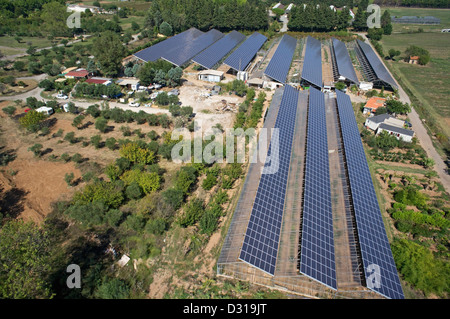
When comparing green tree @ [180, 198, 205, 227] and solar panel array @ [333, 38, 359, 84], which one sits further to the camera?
solar panel array @ [333, 38, 359, 84]

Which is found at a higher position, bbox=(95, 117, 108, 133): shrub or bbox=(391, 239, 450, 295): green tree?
bbox=(391, 239, 450, 295): green tree

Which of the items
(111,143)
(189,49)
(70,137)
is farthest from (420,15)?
(70,137)

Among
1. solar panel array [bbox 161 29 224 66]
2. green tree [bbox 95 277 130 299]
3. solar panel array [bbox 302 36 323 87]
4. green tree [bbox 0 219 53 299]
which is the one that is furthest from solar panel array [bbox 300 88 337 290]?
solar panel array [bbox 161 29 224 66]

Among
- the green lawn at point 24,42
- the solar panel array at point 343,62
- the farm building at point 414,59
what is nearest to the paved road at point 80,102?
the green lawn at point 24,42

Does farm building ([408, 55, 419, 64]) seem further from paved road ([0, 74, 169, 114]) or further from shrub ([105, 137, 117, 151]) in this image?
shrub ([105, 137, 117, 151])

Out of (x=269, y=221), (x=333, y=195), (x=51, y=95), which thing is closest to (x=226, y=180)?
(x=269, y=221)

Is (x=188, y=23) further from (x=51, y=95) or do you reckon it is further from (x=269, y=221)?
(x=269, y=221)

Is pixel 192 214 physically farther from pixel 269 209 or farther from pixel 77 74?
pixel 77 74
